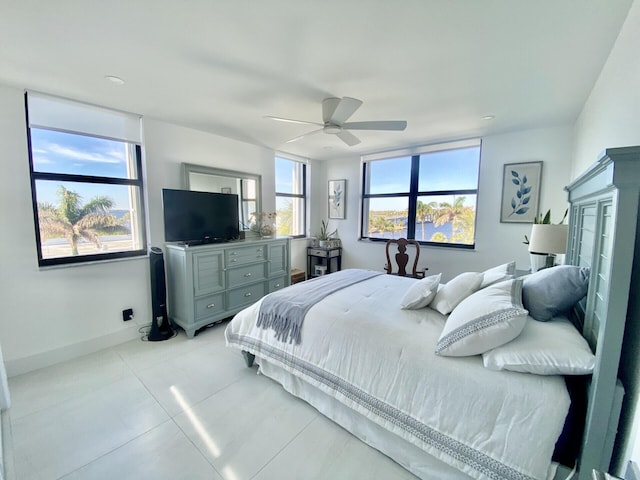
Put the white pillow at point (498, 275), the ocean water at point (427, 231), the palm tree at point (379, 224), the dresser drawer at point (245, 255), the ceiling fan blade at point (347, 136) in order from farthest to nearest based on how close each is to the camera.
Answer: the palm tree at point (379, 224) → the ocean water at point (427, 231) → the dresser drawer at point (245, 255) → the ceiling fan blade at point (347, 136) → the white pillow at point (498, 275)

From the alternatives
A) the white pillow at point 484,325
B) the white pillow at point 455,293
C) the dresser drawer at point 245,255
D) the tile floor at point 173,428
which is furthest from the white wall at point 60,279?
the white pillow at point 484,325

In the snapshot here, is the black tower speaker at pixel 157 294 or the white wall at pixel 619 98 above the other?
the white wall at pixel 619 98

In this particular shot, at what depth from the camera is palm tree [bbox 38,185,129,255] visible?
241 centimetres

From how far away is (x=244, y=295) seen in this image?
346 cm

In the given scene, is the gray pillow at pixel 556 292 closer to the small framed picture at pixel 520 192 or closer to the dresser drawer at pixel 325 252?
the small framed picture at pixel 520 192

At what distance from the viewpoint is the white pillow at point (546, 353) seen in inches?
42.5

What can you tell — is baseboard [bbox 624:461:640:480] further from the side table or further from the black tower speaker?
the side table

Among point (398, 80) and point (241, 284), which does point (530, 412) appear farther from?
point (241, 284)

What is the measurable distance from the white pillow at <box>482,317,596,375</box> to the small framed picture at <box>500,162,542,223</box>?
2.52 m

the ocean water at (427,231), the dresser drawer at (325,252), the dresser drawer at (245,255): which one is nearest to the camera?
the dresser drawer at (245,255)

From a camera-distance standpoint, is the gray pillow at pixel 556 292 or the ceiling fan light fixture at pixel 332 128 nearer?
the gray pillow at pixel 556 292

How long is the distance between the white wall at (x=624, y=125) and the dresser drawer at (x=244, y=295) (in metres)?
3.23

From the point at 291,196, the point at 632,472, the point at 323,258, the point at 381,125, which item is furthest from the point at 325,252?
the point at 632,472

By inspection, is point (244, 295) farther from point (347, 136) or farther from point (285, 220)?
point (347, 136)
